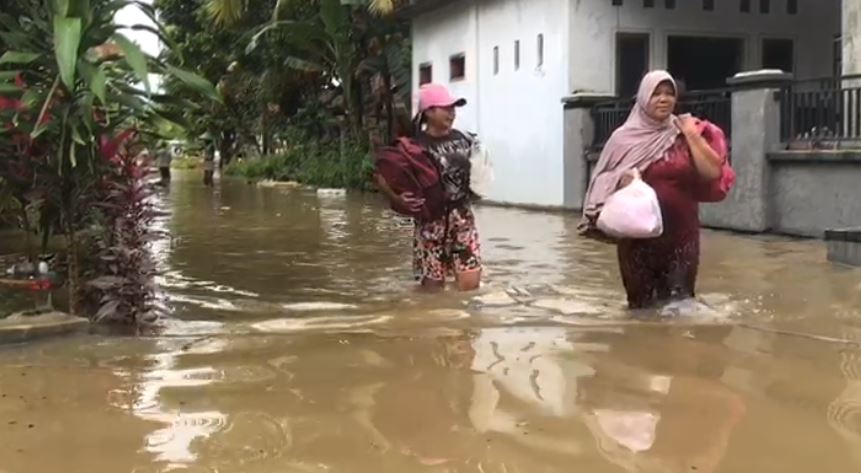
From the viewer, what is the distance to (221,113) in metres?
39.7

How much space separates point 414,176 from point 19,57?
2.95m

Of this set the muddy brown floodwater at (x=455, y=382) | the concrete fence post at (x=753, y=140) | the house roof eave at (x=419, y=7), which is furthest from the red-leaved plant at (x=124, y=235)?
the house roof eave at (x=419, y=7)

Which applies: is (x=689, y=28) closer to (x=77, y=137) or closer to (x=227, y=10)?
(x=227, y=10)

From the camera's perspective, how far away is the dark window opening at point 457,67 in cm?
2167

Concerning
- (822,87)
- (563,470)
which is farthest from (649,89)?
(822,87)

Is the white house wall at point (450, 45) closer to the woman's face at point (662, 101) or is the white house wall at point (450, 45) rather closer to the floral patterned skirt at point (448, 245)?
the floral patterned skirt at point (448, 245)

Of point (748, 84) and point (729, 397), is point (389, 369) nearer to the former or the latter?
point (729, 397)

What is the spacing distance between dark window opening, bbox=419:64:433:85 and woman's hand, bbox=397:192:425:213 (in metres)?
16.0

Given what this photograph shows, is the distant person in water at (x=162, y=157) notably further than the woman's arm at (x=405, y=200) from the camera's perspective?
No

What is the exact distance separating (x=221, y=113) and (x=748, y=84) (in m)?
30.0

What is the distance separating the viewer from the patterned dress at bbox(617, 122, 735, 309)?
6.41 metres

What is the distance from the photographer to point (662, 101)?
633 centimetres

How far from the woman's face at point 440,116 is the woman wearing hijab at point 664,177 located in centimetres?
141

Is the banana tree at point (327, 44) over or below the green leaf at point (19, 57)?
over
